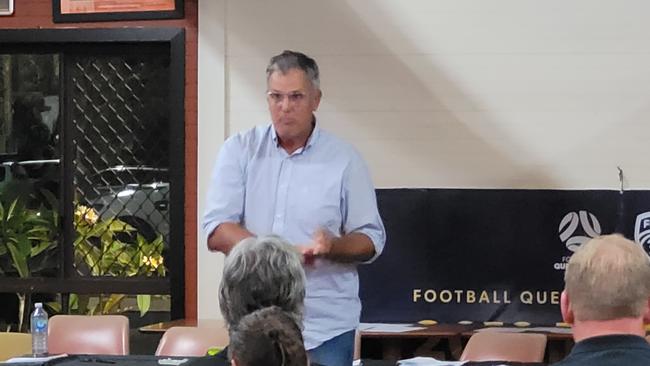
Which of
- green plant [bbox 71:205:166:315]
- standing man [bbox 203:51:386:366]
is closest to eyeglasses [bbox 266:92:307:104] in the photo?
standing man [bbox 203:51:386:366]

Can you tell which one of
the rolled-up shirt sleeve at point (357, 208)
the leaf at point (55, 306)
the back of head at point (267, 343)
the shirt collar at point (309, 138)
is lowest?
the leaf at point (55, 306)

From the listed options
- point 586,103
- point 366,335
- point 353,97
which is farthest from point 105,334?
point 586,103

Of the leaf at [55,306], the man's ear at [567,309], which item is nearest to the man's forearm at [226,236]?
the man's ear at [567,309]

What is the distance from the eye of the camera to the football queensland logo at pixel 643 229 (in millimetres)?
5859

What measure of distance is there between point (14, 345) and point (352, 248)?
2.41 meters

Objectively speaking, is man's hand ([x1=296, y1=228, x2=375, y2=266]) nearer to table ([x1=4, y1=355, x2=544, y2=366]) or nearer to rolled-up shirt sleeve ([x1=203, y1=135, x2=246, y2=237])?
rolled-up shirt sleeve ([x1=203, y1=135, x2=246, y2=237])

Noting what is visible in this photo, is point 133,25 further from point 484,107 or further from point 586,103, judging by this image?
point 586,103

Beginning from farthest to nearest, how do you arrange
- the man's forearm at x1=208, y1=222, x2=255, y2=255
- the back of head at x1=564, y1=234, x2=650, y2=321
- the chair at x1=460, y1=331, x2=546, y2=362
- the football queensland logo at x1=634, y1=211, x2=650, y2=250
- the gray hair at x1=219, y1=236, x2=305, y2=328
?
1. the football queensland logo at x1=634, y1=211, x2=650, y2=250
2. the chair at x1=460, y1=331, x2=546, y2=362
3. the man's forearm at x1=208, y1=222, x2=255, y2=255
4. the gray hair at x1=219, y1=236, x2=305, y2=328
5. the back of head at x1=564, y1=234, x2=650, y2=321

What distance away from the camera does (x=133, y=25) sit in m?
6.34

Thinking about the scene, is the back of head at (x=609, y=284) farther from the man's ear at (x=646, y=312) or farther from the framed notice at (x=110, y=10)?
the framed notice at (x=110, y=10)

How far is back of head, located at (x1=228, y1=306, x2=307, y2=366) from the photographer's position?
2.02m

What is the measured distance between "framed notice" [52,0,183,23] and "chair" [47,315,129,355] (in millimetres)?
2015

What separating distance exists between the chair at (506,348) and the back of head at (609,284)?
7.44ft

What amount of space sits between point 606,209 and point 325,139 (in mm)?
3065
